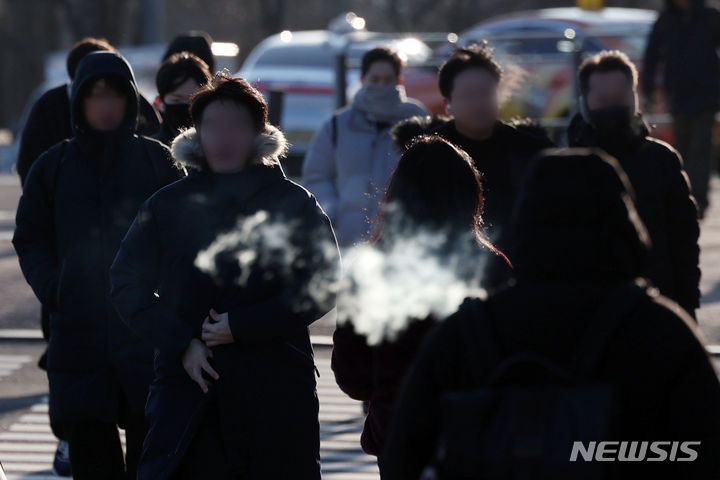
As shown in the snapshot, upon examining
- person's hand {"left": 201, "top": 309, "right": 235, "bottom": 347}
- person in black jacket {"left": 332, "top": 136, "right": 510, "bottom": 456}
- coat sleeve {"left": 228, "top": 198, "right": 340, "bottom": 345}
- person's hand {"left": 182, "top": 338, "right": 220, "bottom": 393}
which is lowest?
person's hand {"left": 182, "top": 338, "right": 220, "bottom": 393}

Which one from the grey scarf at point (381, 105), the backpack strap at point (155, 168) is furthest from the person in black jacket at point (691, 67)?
the backpack strap at point (155, 168)

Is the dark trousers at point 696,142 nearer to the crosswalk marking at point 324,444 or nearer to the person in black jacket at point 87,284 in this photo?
the crosswalk marking at point 324,444

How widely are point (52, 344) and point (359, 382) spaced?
5.94 ft

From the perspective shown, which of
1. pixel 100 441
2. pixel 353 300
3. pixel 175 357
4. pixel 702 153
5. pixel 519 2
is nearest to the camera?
pixel 353 300

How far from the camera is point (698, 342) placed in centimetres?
298

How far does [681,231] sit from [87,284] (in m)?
2.13

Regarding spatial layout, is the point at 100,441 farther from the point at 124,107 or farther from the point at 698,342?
the point at 698,342

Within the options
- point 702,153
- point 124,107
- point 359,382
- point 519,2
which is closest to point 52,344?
point 124,107

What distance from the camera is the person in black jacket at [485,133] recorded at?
6.17m

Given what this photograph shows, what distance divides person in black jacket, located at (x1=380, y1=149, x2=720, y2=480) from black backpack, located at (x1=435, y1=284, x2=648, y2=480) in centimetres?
2

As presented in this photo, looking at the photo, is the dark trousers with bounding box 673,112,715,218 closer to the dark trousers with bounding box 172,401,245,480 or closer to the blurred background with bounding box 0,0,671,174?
the blurred background with bounding box 0,0,671,174

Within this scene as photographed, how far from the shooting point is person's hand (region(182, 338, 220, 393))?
181 inches

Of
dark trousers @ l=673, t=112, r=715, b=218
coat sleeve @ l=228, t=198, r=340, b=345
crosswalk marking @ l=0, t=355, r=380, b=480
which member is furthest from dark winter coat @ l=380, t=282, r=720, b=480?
dark trousers @ l=673, t=112, r=715, b=218

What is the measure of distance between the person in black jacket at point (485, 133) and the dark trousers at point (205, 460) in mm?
1847
